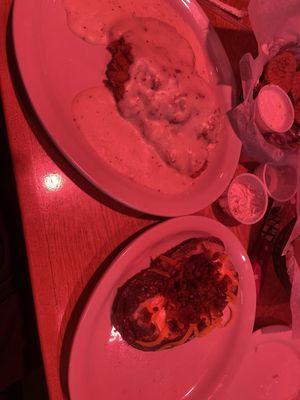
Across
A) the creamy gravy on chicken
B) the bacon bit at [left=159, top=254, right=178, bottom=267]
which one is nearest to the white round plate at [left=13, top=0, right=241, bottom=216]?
the creamy gravy on chicken

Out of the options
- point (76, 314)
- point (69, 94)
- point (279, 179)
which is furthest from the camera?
point (279, 179)

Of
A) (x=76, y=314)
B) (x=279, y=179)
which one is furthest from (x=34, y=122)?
(x=279, y=179)

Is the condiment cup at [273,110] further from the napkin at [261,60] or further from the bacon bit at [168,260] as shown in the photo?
the bacon bit at [168,260]

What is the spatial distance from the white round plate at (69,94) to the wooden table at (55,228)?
0.21ft

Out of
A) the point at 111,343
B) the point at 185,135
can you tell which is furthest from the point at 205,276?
the point at 185,135

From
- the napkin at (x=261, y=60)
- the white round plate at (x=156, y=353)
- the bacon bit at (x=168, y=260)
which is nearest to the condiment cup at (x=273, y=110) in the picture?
the napkin at (x=261, y=60)

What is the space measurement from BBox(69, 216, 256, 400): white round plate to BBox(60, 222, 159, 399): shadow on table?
38 millimetres

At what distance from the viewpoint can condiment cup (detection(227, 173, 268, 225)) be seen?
1393 millimetres

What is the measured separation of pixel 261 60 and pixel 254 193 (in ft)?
1.57

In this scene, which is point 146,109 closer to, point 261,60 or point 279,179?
point 261,60

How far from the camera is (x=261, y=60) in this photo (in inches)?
56.5

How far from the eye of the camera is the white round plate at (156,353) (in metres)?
1.09

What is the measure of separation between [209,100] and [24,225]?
74 centimetres

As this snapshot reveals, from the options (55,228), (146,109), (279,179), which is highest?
(146,109)
